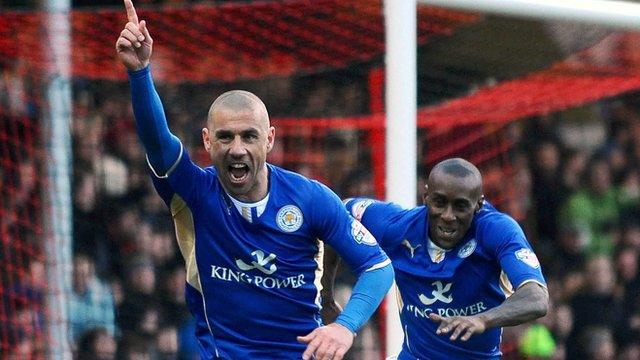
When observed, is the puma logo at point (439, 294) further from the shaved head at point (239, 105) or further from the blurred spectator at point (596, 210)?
the blurred spectator at point (596, 210)

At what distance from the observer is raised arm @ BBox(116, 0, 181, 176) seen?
202 inches

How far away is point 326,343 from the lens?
197 inches

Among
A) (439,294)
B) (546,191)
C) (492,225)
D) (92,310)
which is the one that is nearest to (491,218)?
(492,225)

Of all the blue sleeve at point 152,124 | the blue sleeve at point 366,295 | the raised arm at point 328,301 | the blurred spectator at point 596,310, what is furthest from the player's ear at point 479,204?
the blurred spectator at point 596,310

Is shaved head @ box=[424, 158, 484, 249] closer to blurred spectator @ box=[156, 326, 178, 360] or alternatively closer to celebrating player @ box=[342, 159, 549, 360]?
celebrating player @ box=[342, 159, 549, 360]

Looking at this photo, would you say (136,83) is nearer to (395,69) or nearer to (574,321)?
(395,69)

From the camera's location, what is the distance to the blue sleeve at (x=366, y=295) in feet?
17.2

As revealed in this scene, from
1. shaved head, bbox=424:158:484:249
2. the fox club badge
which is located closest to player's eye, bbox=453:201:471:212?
shaved head, bbox=424:158:484:249

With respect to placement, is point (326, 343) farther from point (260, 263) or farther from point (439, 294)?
point (439, 294)

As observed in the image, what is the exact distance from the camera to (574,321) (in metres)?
11.8

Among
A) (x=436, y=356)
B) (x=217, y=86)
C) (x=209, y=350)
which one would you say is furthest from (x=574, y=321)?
(x=209, y=350)

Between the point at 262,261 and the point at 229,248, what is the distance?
0.14 metres

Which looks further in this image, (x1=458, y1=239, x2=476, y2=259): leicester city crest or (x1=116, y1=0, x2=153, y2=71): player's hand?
(x1=458, y1=239, x2=476, y2=259): leicester city crest

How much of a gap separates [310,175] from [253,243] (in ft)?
17.4
